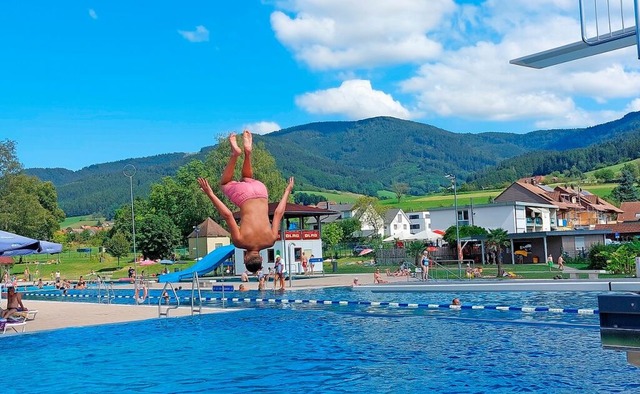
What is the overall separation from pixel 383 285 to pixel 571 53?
27.4 m

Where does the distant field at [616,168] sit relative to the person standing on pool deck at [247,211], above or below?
above

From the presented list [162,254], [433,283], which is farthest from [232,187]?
[162,254]

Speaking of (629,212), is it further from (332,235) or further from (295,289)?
(295,289)

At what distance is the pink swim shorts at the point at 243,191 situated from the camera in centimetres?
619

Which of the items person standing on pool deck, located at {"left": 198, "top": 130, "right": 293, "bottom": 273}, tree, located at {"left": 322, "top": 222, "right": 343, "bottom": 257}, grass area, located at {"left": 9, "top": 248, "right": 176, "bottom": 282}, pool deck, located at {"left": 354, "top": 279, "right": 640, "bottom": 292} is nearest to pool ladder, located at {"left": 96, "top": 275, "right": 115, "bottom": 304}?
pool deck, located at {"left": 354, "top": 279, "right": 640, "bottom": 292}

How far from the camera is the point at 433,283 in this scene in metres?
30.7

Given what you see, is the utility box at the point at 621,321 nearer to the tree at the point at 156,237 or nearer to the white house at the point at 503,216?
the white house at the point at 503,216

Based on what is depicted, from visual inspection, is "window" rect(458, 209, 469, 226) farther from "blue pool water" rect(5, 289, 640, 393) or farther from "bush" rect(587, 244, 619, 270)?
"blue pool water" rect(5, 289, 640, 393)

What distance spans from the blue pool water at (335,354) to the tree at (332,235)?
195ft

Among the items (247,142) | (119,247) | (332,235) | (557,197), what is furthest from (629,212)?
(247,142)

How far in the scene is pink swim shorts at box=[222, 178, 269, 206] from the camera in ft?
20.3

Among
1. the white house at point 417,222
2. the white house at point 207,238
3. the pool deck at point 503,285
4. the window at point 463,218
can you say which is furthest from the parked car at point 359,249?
the pool deck at point 503,285

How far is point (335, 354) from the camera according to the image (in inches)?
546

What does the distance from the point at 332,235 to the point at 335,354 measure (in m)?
67.9
